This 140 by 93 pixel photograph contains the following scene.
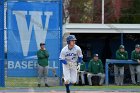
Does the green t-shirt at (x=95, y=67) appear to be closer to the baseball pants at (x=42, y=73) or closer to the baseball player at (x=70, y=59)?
the baseball pants at (x=42, y=73)

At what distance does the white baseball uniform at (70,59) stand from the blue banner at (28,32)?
5.60m

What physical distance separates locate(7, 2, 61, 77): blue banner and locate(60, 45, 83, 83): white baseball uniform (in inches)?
221

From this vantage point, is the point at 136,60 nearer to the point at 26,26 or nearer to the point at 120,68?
the point at 120,68

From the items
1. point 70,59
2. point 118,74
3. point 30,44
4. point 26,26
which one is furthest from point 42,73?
point 70,59

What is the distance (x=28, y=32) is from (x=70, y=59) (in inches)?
240

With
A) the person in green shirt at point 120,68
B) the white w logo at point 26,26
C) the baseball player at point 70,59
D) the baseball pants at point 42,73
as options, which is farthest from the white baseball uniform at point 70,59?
the person in green shirt at point 120,68

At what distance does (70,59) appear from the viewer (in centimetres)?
1803

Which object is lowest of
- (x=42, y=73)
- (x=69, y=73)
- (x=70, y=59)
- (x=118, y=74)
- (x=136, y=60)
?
(x=118, y=74)

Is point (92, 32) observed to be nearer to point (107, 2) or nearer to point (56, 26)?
point (107, 2)

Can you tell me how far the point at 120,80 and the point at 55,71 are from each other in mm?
3303

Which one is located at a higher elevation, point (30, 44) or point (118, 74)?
point (30, 44)

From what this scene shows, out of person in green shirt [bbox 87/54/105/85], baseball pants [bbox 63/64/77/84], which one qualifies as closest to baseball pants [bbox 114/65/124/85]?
person in green shirt [bbox 87/54/105/85]

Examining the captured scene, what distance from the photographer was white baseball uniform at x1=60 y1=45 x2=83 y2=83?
17906 mm

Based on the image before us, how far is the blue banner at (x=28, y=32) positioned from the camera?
23781mm
